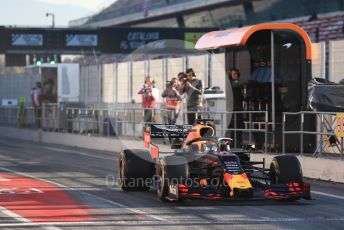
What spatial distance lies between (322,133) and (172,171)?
5.16 m

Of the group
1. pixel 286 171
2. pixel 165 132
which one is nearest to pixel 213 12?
pixel 165 132

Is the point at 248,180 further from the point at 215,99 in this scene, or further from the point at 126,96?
the point at 126,96

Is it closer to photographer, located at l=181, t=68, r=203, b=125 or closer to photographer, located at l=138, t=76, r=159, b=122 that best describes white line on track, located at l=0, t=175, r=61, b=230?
photographer, located at l=181, t=68, r=203, b=125

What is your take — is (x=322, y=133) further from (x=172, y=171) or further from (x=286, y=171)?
(x=172, y=171)

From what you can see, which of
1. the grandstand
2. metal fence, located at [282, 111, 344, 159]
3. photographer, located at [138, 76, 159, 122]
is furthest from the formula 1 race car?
the grandstand

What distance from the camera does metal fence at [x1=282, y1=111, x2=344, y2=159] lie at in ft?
55.6

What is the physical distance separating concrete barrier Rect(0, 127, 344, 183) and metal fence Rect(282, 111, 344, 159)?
28 centimetres

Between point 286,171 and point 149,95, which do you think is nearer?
point 286,171

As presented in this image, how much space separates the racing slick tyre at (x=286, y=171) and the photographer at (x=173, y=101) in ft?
33.8

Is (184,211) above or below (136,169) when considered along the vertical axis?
below

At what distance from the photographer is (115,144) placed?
27062mm

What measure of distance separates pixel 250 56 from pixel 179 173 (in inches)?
338

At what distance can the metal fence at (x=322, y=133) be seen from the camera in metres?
16.9

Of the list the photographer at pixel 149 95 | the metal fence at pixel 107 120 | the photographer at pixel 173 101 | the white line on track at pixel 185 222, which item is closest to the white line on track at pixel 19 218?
the white line on track at pixel 185 222
